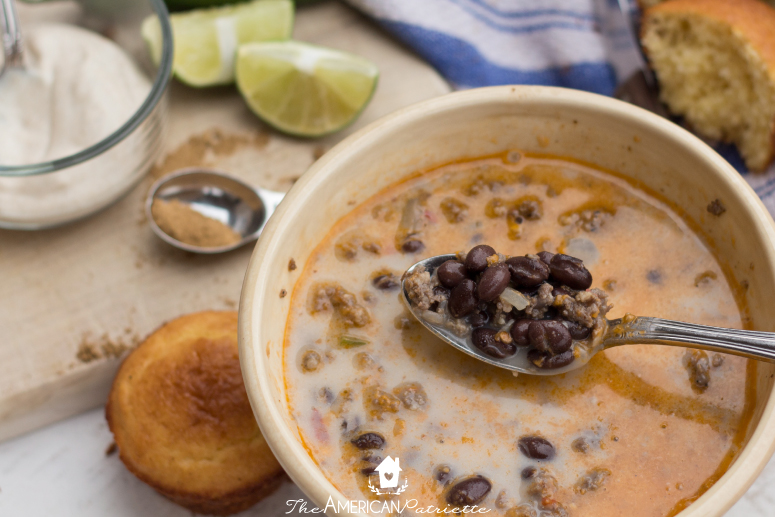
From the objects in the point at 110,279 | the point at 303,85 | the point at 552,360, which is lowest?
the point at 110,279

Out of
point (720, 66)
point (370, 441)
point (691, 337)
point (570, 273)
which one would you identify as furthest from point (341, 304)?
point (720, 66)

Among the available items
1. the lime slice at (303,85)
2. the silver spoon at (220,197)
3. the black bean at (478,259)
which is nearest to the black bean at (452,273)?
the black bean at (478,259)

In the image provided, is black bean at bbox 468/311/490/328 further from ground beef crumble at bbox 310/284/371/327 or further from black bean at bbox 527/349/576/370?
ground beef crumble at bbox 310/284/371/327

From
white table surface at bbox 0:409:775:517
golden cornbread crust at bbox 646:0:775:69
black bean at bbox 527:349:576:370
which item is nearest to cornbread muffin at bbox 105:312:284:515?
white table surface at bbox 0:409:775:517

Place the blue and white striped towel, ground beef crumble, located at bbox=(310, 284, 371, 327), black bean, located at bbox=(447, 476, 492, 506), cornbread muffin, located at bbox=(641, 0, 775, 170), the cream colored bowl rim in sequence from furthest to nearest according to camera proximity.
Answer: the blue and white striped towel
cornbread muffin, located at bbox=(641, 0, 775, 170)
ground beef crumble, located at bbox=(310, 284, 371, 327)
black bean, located at bbox=(447, 476, 492, 506)
the cream colored bowl rim

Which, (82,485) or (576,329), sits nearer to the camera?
(576,329)

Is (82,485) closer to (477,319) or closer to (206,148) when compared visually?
(206,148)
